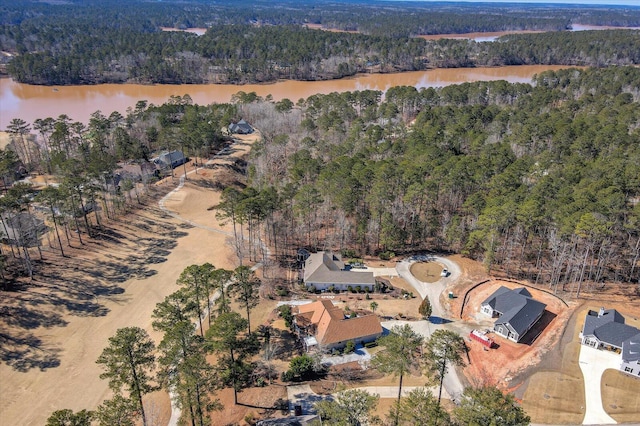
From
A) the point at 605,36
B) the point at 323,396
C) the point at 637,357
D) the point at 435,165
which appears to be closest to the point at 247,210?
the point at 323,396

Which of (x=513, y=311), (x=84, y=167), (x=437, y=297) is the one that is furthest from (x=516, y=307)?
(x=84, y=167)

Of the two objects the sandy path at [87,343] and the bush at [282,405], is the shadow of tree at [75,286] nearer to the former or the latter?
the sandy path at [87,343]

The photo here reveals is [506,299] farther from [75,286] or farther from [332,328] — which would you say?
[75,286]

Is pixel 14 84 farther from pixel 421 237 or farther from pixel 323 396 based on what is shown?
pixel 323 396

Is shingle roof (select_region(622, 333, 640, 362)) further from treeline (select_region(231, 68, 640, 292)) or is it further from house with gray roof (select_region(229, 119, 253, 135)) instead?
house with gray roof (select_region(229, 119, 253, 135))

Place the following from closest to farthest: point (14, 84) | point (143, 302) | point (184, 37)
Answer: point (143, 302)
point (14, 84)
point (184, 37)
